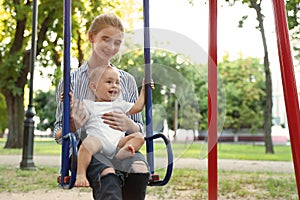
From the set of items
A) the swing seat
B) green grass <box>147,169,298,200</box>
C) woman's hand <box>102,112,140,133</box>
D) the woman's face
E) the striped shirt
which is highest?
the woman's face

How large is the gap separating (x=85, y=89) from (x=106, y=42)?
0.24 m

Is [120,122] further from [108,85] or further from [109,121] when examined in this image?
[108,85]

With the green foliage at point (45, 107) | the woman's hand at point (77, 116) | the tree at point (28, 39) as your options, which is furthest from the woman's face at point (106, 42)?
the green foliage at point (45, 107)

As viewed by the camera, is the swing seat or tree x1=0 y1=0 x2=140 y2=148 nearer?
the swing seat

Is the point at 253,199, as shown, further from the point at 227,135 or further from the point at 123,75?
the point at 227,135

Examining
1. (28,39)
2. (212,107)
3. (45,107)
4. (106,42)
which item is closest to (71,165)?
(106,42)

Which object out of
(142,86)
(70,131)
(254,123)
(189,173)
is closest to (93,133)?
(70,131)

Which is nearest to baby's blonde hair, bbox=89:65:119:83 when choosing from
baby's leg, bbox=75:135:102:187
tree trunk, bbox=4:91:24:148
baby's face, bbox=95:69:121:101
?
baby's face, bbox=95:69:121:101

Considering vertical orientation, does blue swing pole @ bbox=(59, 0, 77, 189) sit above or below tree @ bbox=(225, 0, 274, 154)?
below

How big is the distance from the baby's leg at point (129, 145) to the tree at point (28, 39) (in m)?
5.09

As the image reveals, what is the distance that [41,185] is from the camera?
16.6 feet

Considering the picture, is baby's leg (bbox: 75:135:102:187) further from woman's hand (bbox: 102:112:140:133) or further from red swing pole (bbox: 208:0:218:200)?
red swing pole (bbox: 208:0:218:200)

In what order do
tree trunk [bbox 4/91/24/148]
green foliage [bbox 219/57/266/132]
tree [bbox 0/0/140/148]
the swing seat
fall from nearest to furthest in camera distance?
the swing seat → tree [bbox 0/0/140/148] → tree trunk [bbox 4/91/24/148] → green foliage [bbox 219/57/266/132]

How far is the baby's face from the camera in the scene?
6.99 feet
